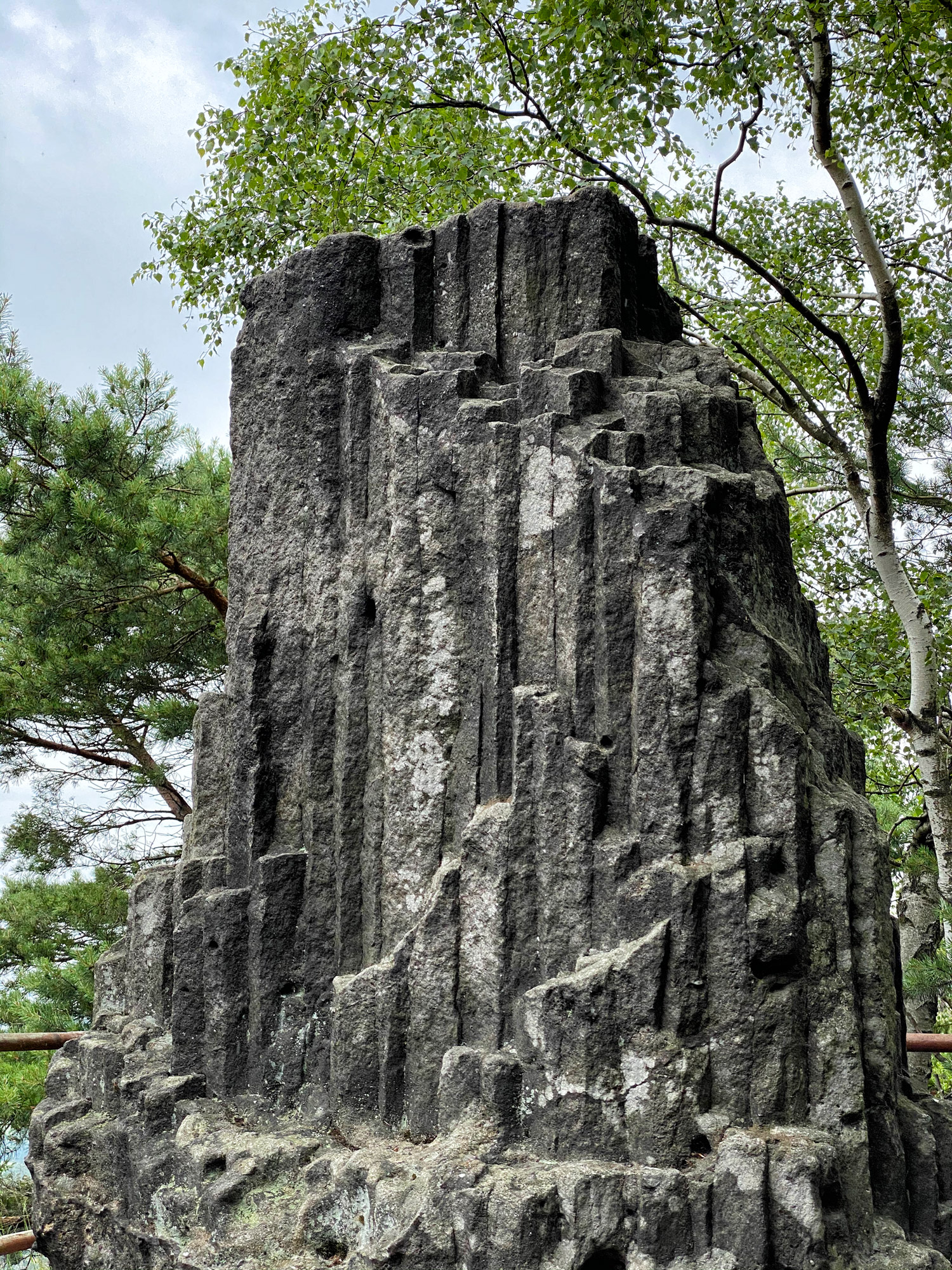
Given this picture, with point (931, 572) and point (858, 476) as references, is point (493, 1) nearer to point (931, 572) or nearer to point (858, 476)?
point (858, 476)

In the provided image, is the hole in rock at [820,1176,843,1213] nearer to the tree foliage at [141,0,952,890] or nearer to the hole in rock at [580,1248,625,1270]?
the hole in rock at [580,1248,625,1270]

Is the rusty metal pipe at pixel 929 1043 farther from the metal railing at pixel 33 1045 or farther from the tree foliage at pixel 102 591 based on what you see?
the tree foliage at pixel 102 591

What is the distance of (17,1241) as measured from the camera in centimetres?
602

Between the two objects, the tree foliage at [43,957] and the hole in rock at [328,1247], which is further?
the tree foliage at [43,957]

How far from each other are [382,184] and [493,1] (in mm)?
1998

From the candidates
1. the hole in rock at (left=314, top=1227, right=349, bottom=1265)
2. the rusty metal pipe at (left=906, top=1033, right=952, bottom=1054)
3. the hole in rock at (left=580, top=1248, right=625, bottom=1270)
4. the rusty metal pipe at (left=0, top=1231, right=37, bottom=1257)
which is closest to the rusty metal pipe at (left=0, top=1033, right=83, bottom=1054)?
the rusty metal pipe at (left=0, top=1231, right=37, bottom=1257)

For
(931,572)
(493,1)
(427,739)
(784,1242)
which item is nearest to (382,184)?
(493,1)

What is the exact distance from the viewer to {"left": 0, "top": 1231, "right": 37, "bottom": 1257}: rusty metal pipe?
19.5ft

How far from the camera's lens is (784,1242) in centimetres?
400

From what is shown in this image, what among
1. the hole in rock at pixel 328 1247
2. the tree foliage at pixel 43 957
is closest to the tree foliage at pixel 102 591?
the tree foliage at pixel 43 957

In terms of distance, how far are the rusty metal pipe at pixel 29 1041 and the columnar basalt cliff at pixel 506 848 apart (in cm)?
40

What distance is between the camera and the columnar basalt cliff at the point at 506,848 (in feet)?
13.9

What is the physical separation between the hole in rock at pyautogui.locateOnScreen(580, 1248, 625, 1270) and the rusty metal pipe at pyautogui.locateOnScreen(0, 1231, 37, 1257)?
316 cm

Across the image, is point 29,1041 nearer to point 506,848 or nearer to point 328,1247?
point 328,1247
